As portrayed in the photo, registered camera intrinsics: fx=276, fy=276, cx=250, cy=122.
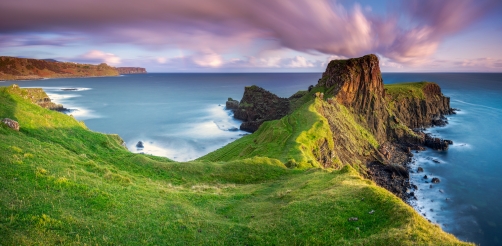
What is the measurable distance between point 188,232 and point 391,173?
77.4m

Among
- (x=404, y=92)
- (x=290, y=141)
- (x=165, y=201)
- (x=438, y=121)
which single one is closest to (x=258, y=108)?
(x=290, y=141)

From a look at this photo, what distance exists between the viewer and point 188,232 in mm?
20891

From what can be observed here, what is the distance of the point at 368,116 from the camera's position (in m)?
126

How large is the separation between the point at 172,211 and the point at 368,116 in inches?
4666

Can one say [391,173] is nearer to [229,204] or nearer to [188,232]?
[229,204]

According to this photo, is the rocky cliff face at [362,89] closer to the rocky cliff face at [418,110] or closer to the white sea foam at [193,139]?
the rocky cliff face at [418,110]

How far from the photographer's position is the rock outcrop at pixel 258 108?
Result: 136 metres

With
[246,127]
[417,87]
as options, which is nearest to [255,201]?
[246,127]

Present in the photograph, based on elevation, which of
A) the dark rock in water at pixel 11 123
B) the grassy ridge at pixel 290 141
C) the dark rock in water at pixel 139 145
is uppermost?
the dark rock in water at pixel 11 123

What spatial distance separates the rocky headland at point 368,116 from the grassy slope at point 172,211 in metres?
44.2

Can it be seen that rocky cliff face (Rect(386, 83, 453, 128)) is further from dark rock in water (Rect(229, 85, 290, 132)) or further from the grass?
dark rock in water (Rect(229, 85, 290, 132))

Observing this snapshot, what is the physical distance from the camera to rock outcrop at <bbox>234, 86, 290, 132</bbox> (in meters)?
136

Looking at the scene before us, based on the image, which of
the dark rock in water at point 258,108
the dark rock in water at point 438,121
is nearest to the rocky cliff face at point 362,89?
the dark rock in water at point 258,108

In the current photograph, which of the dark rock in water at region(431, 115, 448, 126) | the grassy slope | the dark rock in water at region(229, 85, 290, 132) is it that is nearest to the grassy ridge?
the grassy slope
